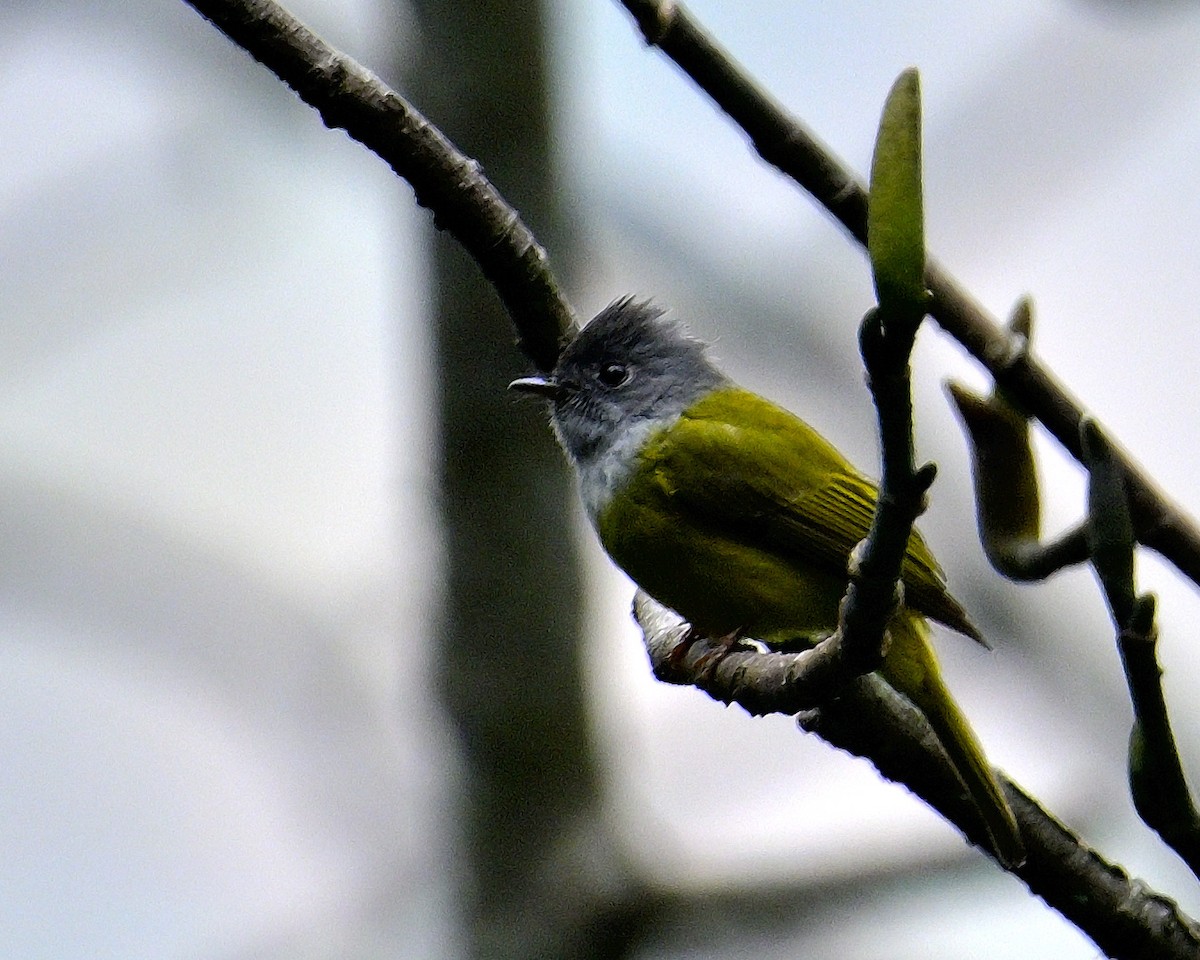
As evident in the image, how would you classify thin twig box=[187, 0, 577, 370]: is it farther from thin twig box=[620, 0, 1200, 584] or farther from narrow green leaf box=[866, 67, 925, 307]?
narrow green leaf box=[866, 67, 925, 307]

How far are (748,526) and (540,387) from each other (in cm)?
94

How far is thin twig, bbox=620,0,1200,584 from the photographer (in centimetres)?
178

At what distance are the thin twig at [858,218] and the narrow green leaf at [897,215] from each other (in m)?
0.61

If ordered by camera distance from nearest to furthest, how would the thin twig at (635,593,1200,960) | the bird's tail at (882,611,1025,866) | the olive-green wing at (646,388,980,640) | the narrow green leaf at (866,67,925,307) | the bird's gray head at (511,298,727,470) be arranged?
the narrow green leaf at (866,67,925,307) → the thin twig at (635,593,1200,960) → the bird's tail at (882,611,1025,866) → the olive-green wing at (646,388,980,640) → the bird's gray head at (511,298,727,470)

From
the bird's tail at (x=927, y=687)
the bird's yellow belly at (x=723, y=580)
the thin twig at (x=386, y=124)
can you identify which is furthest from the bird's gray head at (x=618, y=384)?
the thin twig at (x=386, y=124)

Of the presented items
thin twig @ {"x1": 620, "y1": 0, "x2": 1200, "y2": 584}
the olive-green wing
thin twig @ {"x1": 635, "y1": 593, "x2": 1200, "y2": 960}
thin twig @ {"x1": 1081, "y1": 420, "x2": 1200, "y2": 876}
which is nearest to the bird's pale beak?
the olive-green wing

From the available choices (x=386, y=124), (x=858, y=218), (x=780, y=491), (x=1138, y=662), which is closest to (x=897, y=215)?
(x=1138, y=662)

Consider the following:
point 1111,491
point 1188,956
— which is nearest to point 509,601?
point 1188,956

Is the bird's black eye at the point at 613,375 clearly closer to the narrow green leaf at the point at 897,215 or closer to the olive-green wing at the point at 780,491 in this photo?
the olive-green wing at the point at 780,491

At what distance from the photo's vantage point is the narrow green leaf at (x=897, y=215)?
1.21 m

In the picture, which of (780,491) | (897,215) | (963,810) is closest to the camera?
(897,215)

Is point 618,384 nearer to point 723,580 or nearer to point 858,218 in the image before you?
point 723,580

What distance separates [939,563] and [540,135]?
9.35 ft

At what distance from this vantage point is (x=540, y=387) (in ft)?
14.0
